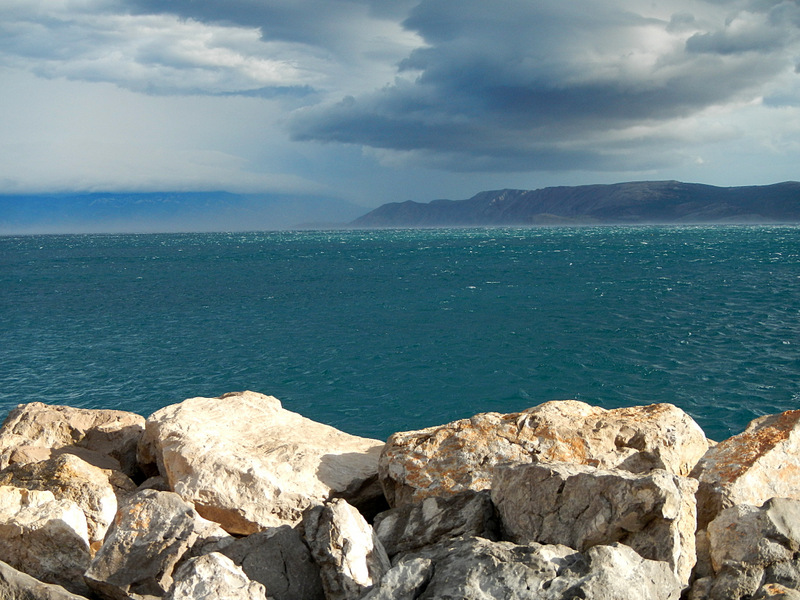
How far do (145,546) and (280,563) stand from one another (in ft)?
4.76

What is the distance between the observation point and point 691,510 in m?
6.62

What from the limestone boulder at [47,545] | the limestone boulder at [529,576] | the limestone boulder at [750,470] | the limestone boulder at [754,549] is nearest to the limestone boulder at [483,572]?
the limestone boulder at [529,576]

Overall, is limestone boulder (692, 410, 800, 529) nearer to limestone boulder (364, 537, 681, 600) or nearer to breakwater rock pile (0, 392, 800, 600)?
breakwater rock pile (0, 392, 800, 600)

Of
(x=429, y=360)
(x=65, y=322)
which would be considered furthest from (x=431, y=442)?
(x=65, y=322)

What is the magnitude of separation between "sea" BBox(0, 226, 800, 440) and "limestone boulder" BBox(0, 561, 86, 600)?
1381 centimetres

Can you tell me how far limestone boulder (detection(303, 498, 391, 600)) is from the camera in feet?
20.7

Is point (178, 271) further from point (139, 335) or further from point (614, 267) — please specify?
point (614, 267)

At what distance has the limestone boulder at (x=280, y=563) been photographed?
660cm

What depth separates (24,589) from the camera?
241 inches

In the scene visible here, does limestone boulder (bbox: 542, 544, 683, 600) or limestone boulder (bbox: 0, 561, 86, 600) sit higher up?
limestone boulder (bbox: 542, 544, 683, 600)

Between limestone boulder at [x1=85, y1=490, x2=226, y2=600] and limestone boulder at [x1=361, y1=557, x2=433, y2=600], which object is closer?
limestone boulder at [x1=361, y1=557, x2=433, y2=600]

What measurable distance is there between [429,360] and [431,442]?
18.9 metres

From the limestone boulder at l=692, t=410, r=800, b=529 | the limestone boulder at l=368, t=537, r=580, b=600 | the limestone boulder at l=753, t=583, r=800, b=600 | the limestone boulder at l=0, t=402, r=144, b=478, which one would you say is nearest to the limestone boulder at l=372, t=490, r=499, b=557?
the limestone boulder at l=368, t=537, r=580, b=600

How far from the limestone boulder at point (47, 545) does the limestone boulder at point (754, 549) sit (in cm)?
669
